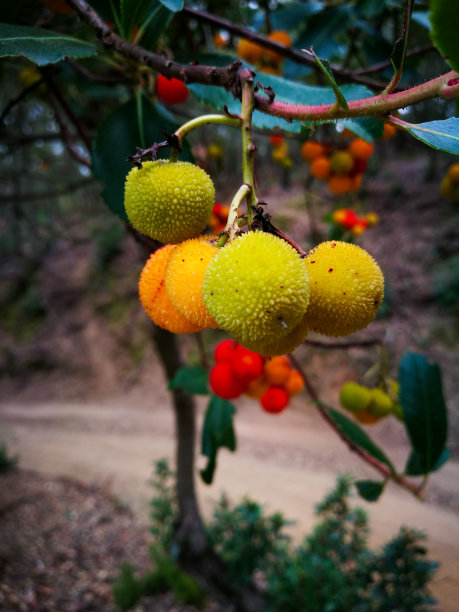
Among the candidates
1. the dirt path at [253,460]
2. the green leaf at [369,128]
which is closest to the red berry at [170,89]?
the green leaf at [369,128]

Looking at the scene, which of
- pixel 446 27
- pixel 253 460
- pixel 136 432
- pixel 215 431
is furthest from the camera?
pixel 136 432

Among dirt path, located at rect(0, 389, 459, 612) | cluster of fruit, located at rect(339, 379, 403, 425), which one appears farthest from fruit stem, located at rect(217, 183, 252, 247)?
dirt path, located at rect(0, 389, 459, 612)

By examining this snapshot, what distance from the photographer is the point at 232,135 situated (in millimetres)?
7316

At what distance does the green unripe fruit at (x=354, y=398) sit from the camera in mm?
1114

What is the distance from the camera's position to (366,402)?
1138 millimetres

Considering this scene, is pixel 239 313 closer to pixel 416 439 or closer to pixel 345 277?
pixel 345 277

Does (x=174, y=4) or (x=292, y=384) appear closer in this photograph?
(x=174, y=4)

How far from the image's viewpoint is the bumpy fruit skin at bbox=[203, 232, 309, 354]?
36 centimetres

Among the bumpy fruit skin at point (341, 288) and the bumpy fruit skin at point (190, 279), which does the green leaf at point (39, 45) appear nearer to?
the bumpy fruit skin at point (190, 279)

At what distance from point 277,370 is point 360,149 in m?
0.86

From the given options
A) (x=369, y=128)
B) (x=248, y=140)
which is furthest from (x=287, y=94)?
(x=248, y=140)

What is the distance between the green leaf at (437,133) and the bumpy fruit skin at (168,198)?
0.22 meters

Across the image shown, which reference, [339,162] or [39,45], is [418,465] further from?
[39,45]

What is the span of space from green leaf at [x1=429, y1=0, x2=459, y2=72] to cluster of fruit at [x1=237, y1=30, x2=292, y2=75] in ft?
3.90
